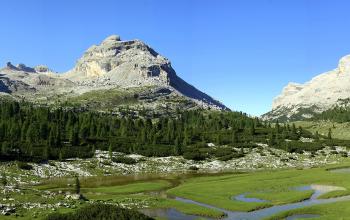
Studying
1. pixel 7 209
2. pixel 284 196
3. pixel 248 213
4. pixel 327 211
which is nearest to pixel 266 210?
pixel 248 213

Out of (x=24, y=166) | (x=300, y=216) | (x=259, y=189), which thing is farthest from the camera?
(x=24, y=166)

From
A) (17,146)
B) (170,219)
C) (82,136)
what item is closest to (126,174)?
(17,146)

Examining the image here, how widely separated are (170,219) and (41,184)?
5278cm

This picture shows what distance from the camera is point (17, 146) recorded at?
5714 inches

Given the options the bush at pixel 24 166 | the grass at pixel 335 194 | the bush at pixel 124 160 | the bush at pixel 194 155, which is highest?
the bush at pixel 194 155

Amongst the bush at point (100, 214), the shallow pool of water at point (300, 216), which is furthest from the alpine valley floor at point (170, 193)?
the bush at point (100, 214)

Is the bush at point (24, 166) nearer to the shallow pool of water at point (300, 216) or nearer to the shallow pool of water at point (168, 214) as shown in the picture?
Answer: the shallow pool of water at point (168, 214)

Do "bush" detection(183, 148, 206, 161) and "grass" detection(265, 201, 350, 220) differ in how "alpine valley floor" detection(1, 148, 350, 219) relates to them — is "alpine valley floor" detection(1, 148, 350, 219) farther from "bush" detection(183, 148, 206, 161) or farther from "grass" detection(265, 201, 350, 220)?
"bush" detection(183, 148, 206, 161)

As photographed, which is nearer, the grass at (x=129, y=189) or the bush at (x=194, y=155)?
the grass at (x=129, y=189)

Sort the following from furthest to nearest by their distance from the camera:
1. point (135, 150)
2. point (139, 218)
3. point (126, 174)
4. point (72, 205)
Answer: point (135, 150), point (126, 174), point (72, 205), point (139, 218)

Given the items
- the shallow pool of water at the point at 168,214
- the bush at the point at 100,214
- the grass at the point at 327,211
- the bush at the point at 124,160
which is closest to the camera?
the bush at the point at 100,214

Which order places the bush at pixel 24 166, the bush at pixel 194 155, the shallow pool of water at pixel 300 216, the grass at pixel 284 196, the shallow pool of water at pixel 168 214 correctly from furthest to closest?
the bush at pixel 194 155 < the bush at pixel 24 166 < the grass at pixel 284 196 < the shallow pool of water at pixel 168 214 < the shallow pool of water at pixel 300 216

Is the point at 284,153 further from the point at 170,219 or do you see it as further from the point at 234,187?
the point at 170,219

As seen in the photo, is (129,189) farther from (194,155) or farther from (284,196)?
(194,155)
